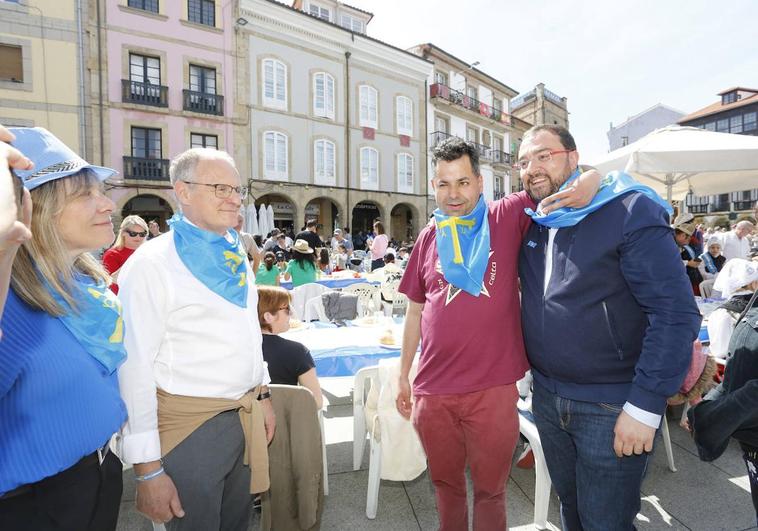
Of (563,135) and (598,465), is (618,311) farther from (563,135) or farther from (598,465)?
(563,135)

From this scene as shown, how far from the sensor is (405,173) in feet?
74.5

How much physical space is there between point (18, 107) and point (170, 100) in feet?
14.5

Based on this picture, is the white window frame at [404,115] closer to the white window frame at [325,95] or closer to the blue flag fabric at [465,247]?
the white window frame at [325,95]

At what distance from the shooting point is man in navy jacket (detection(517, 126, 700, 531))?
4.79 feet

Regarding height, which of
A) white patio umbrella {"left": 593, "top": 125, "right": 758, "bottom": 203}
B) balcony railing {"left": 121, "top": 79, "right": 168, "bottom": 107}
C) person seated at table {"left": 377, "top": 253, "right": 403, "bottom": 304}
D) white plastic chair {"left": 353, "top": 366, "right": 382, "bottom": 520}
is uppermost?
balcony railing {"left": 121, "top": 79, "right": 168, "bottom": 107}

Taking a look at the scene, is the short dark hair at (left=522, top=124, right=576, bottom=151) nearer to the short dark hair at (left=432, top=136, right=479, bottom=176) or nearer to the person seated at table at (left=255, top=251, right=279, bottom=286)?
the short dark hair at (left=432, top=136, right=479, bottom=176)

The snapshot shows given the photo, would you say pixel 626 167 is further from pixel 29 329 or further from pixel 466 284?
pixel 29 329

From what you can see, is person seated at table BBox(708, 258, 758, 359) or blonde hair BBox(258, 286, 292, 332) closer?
blonde hair BBox(258, 286, 292, 332)

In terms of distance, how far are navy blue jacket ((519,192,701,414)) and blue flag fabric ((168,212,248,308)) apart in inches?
48.5

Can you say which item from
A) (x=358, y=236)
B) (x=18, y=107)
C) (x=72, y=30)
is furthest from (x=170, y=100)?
(x=358, y=236)

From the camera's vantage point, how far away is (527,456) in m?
3.18

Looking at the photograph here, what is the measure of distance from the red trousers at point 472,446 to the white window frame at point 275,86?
17976mm

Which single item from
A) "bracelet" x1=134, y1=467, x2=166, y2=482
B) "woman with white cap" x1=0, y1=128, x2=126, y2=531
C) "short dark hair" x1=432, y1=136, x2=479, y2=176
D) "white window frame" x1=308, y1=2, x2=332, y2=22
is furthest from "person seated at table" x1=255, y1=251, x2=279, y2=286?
"white window frame" x1=308, y1=2, x2=332, y2=22

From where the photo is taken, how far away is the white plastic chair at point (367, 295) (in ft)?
22.2
